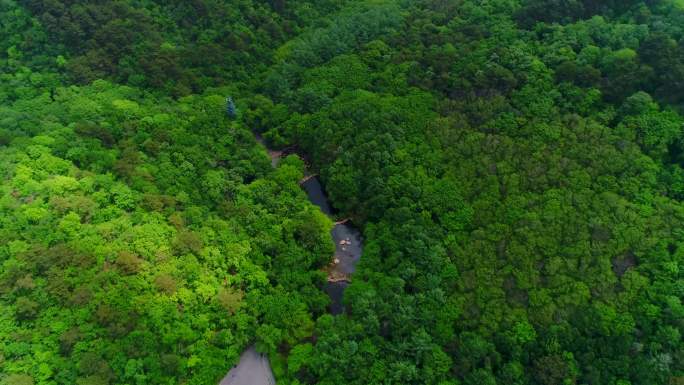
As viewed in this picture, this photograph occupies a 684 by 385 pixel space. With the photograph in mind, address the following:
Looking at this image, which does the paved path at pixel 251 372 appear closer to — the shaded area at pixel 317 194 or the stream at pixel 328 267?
the stream at pixel 328 267

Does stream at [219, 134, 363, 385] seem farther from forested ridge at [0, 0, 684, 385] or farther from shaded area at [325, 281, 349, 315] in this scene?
forested ridge at [0, 0, 684, 385]

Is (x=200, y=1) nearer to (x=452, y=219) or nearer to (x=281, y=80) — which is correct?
(x=281, y=80)

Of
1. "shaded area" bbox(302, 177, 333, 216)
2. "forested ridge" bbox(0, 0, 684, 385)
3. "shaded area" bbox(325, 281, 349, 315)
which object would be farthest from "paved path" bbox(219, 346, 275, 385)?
"shaded area" bbox(302, 177, 333, 216)

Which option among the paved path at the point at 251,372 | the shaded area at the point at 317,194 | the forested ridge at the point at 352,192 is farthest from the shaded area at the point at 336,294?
the shaded area at the point at 317,194

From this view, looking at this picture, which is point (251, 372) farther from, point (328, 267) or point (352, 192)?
point (352, 192)

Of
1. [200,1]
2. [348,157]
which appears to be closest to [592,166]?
[348,157]

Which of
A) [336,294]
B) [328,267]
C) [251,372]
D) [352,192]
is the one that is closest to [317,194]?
[352,192]
